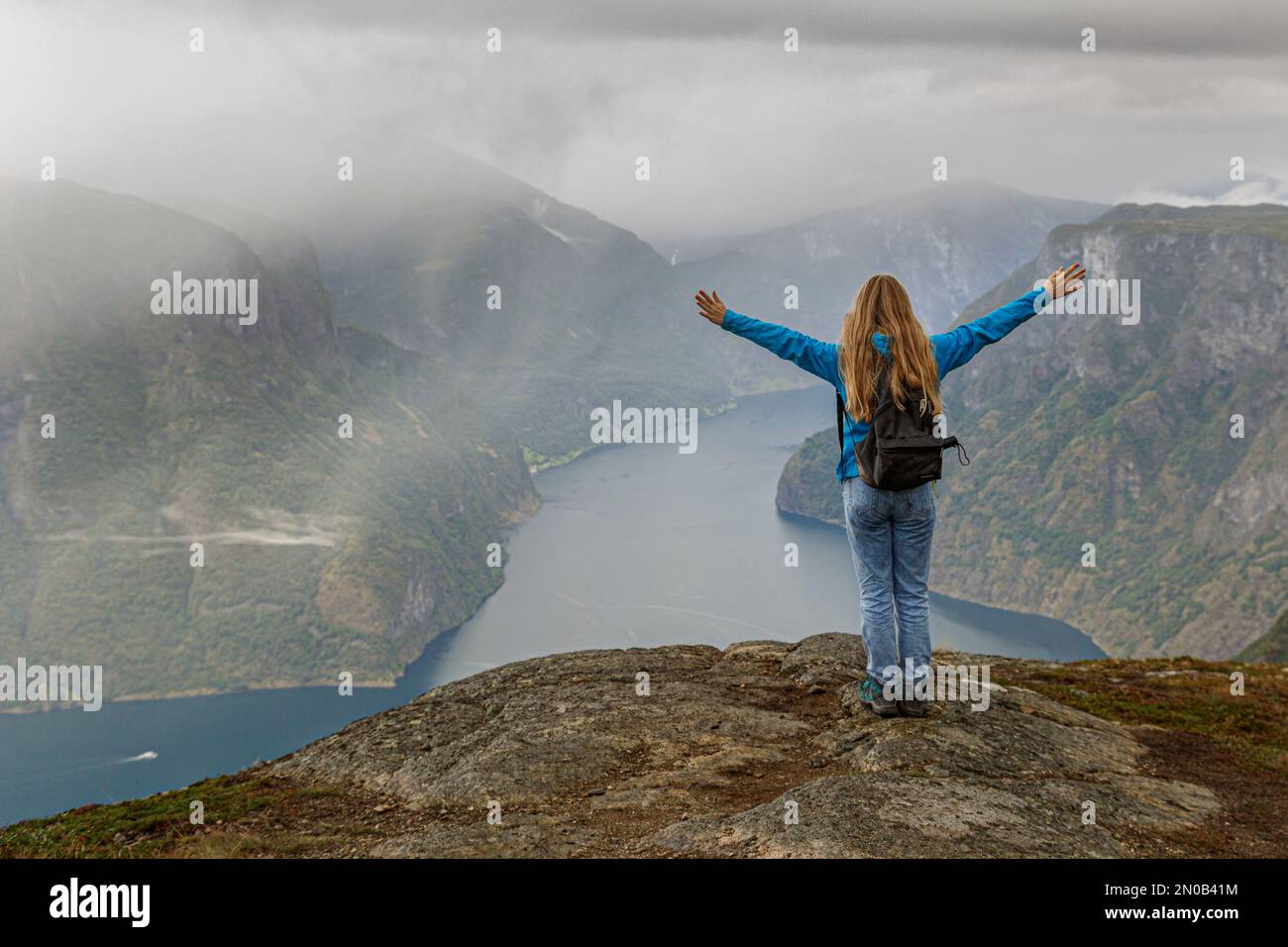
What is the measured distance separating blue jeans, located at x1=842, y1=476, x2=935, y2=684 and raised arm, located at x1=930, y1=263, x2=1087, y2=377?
4.77ft

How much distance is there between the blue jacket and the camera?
34.6 feet

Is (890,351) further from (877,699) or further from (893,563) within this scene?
(877,699)


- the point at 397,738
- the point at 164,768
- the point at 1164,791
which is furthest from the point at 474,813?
the point at 164,768

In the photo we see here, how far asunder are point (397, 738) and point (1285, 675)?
1936 centimetres

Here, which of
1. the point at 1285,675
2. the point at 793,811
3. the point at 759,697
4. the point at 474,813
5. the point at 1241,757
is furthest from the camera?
the point at 1285,675

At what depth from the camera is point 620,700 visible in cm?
1391

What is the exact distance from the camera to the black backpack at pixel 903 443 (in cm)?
1007

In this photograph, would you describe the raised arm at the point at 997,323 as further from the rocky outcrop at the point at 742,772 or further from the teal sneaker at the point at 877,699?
the rocky outcrop at the point at 742,772

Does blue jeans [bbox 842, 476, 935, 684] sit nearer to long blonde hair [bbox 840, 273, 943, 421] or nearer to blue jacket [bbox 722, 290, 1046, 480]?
blue jacket [bbox 722, 290, 1046, 480]

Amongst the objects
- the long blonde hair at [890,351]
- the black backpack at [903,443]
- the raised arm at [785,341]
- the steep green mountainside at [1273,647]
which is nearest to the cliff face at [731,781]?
the black backpack at [903,443]

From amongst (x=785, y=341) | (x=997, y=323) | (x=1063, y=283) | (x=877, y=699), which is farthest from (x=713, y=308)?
(x=877, y=699)

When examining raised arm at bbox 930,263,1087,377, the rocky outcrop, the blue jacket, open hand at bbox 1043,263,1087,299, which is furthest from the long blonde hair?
the rocky outcrop

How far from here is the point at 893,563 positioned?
11.2 m
